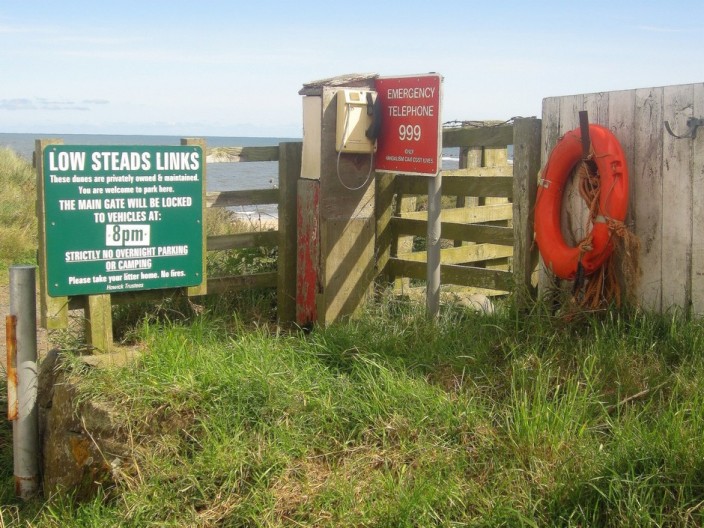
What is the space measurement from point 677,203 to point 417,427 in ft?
7.65

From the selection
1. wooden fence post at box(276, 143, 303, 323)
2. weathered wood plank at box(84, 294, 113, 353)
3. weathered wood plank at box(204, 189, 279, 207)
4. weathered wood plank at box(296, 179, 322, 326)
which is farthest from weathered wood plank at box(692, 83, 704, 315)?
weathered wood plank at box(84, 294, 113, 353)

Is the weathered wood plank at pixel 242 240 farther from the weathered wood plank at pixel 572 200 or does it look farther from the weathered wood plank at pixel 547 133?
the weathered wood plank at pixel 572 200

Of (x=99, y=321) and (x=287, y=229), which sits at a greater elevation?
(x=287, y=229)

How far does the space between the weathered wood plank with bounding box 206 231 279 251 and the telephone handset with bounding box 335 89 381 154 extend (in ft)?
3.15

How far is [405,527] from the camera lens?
357cm

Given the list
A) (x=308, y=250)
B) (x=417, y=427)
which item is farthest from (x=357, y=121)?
(x=417, y=427)

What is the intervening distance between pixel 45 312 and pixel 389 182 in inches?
114

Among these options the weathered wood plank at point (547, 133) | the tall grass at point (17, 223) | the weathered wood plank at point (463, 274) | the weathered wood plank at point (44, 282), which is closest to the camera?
the weathered wood plank at point (44, 282)

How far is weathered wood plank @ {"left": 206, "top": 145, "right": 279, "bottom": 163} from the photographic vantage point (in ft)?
21.1

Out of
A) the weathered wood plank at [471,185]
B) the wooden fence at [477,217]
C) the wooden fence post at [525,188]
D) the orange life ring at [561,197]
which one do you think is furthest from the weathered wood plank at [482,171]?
the orange life ring at [561,197]

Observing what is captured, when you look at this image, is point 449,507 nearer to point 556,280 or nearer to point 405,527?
point 405,527

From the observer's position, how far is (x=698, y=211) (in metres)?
5.24

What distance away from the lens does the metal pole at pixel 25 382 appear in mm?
5227

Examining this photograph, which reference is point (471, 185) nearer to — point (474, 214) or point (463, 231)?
point (463, 231)
